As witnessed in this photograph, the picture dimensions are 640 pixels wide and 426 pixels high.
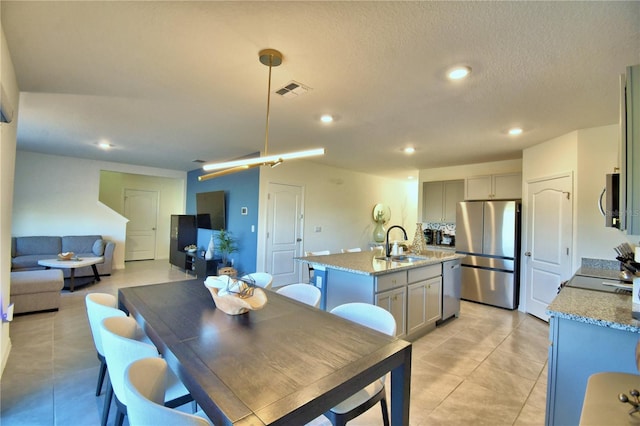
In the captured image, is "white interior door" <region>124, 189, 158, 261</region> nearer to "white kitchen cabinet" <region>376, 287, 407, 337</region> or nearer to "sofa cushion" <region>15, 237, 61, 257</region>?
"sofa cushion" <region>15, 237, 61, 257</region>

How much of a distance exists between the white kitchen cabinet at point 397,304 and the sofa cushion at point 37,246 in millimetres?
6399

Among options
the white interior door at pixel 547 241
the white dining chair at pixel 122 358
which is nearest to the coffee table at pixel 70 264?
the white dining chair at pixel 122 358

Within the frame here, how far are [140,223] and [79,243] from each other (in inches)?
94.7

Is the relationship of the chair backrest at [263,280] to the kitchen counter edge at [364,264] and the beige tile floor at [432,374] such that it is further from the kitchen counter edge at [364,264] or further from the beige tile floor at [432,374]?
the beige tile floor at [432,374]

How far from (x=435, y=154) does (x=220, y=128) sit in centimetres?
344

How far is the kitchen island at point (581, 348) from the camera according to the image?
1445 millimetres

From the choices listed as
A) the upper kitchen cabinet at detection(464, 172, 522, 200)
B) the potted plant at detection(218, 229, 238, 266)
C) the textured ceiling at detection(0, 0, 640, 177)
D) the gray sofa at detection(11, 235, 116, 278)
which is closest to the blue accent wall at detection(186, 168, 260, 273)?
the potted plant at detection(218, 229, 238, 266)

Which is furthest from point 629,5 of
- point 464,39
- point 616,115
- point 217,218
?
point 217,218

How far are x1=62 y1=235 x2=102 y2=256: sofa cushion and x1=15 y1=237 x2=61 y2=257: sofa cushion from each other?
4.3 inches

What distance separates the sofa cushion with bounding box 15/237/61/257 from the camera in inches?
210

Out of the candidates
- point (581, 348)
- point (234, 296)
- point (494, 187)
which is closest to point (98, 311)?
point (234, 296)

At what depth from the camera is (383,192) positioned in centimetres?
774

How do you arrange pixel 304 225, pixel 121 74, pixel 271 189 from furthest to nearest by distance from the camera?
pixel 304 225 → pixel 271 189 → pixel 121 74

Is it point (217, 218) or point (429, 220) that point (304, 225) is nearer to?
point (217, 218)
